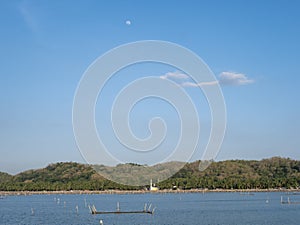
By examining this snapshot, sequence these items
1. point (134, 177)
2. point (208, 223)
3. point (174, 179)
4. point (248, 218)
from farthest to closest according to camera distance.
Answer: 1. point (174, 179)
2. point (134, 177)
3. point (248, 218)
4. point (208, 223)

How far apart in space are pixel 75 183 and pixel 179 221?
5600 inches

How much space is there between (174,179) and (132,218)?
12674 centimetres

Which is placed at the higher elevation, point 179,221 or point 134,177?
point 134,177

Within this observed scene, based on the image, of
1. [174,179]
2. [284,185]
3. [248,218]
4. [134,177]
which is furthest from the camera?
[174,179]

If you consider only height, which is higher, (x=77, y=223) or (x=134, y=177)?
(x=134, y=177)

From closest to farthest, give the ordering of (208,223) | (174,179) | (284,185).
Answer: (208,223), (284,185), (174,179)

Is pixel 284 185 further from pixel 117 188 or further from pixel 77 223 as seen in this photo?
pixel 77 223

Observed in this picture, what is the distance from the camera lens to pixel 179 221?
197ft

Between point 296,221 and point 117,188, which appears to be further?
point 117,188

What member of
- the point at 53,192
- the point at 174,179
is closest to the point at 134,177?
the point at 174,179

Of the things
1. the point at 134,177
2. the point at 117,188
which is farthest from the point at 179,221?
the point at 117,188

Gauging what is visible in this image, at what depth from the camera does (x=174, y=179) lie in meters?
191

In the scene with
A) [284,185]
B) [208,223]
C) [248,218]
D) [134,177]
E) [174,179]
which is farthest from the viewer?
[174,179]

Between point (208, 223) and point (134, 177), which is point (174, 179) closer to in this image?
point (134, 177)
